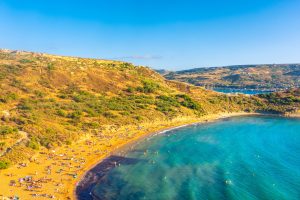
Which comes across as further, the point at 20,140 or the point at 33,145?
the point at 20,140

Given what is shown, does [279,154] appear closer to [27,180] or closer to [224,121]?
[224,121]

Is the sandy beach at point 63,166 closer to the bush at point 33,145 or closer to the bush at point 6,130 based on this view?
the bush at point 33,145

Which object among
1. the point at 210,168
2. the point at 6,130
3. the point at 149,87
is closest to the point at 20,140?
the point at 6,130

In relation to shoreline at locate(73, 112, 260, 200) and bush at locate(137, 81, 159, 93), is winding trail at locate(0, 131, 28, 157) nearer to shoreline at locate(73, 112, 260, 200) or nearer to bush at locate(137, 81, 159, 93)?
shoreline at locate(73, 112, 260, 200)

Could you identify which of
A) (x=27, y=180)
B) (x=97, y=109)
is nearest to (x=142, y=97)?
(x=97, y=109)

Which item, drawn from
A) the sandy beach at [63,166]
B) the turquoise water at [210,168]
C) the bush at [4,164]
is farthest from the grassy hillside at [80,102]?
the turquoise water at [210,168]

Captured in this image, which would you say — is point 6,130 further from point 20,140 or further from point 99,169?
point 99,169
